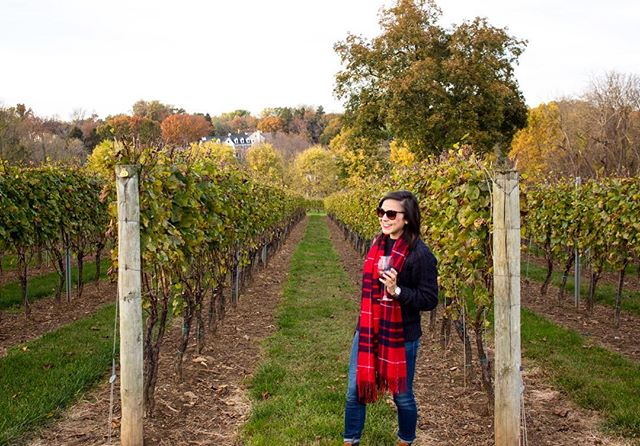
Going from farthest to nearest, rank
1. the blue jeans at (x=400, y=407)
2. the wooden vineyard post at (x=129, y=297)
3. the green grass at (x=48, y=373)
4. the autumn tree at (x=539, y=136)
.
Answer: the autumn tree at (x=539, y=136), the green grass at (x=48, y=373), the wooden vineyard post at (x=129, y=297), the blue jeans at (x=400, y=407)

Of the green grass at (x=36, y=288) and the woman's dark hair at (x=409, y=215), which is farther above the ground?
the woman's dark hair at (x=409, y=215)

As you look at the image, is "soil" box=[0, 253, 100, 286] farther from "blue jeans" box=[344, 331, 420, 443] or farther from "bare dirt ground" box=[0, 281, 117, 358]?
"blue jeans" box=[344, 331, 420, 443]

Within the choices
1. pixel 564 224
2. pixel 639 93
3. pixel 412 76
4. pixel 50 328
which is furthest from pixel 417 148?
pixel 50 328

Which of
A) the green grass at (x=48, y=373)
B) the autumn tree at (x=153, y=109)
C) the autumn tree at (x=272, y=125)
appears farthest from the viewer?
the autumn tree at (x=272, y=125)

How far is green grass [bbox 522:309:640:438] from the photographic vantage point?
4699mm

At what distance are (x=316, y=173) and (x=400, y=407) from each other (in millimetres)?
65638

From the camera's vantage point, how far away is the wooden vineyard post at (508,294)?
3557 millimetres

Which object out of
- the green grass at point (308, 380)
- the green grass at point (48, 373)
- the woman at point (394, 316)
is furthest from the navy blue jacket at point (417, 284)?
the green grass at point (48, 373)

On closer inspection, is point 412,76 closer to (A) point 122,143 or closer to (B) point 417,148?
(B) point 417,148

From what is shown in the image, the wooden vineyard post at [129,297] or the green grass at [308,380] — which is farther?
the green grass at [308,380]

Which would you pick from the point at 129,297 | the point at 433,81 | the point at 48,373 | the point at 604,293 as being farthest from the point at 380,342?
the point at 433,81

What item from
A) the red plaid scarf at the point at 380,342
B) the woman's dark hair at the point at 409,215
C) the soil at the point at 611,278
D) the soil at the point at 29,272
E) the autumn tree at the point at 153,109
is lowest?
the soil at the point at 611,278

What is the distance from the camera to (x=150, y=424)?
4.53 metres

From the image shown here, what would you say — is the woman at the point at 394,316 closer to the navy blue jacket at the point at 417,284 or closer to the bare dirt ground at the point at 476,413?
the navy blue jacket at the point at 417,284
